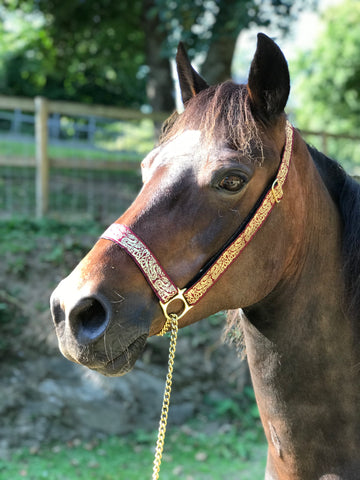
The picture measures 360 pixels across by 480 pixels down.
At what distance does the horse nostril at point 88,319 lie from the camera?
1.33m

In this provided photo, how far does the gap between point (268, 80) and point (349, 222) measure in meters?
0.63

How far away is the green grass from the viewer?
423 cm

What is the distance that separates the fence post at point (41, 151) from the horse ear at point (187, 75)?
4.77m

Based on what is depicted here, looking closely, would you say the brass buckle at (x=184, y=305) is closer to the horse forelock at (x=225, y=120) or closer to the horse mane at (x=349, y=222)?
the horse forelock at (x=225, y=120)

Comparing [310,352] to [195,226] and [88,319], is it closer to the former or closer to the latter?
[195,226]

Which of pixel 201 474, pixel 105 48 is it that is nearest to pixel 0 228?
pixel 201 474

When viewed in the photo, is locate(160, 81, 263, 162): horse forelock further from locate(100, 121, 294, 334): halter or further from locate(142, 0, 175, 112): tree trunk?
locate(142, 0, 175, 112): tree trunk

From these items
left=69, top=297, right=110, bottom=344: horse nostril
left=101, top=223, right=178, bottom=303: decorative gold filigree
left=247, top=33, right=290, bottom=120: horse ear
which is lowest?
left=69, top=297, right=110, bottom=344: horse nostril

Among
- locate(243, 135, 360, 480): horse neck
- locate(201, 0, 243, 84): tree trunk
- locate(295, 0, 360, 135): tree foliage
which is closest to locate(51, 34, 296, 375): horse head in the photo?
locate(243, 135, 360, 480): horse neck

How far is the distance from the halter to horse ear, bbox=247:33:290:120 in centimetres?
13

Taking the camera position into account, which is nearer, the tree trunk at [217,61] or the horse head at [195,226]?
the horse head at [195,226]

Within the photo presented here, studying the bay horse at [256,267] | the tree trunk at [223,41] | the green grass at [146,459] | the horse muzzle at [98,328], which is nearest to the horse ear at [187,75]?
the bay horse at [256,267]

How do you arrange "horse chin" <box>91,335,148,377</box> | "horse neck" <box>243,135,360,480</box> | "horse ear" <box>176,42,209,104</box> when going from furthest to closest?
1. "horse ear" <box>176,42,209,104</box>
2. "horse neck" <box>243,135,360,480</box>
3. "horse chin" <box>91,335,148,377</box>

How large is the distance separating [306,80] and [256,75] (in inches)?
862
